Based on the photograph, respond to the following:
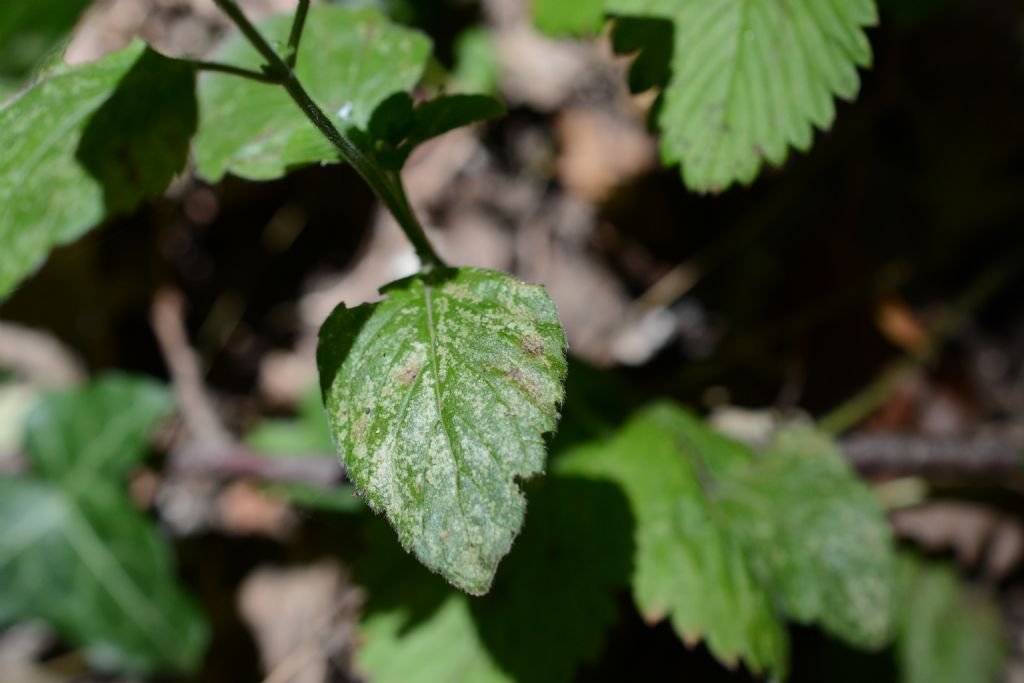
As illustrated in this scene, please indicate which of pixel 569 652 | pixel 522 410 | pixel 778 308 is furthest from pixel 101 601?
pixel 778 308

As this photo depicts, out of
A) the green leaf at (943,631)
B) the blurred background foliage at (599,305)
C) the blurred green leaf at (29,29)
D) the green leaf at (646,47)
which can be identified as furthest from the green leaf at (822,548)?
the blurred green leaf at (29,29)

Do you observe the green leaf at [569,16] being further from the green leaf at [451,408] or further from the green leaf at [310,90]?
the green leaf at [451,408]

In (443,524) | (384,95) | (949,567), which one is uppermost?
(384,95)

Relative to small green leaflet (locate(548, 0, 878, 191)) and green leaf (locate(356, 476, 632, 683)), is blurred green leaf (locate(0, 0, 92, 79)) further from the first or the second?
green leaf (locate(356, 476, 632, 683))

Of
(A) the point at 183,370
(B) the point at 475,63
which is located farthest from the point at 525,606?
(B) the point at 475,63

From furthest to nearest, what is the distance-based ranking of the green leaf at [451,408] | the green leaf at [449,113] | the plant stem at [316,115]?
the green leaf at [449,113], the plant stem at [316,115], the green leaf at [451,408]

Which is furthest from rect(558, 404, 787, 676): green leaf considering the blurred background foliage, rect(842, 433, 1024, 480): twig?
the blurred background foliage

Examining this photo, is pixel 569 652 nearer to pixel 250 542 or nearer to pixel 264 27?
pixel 264 27
